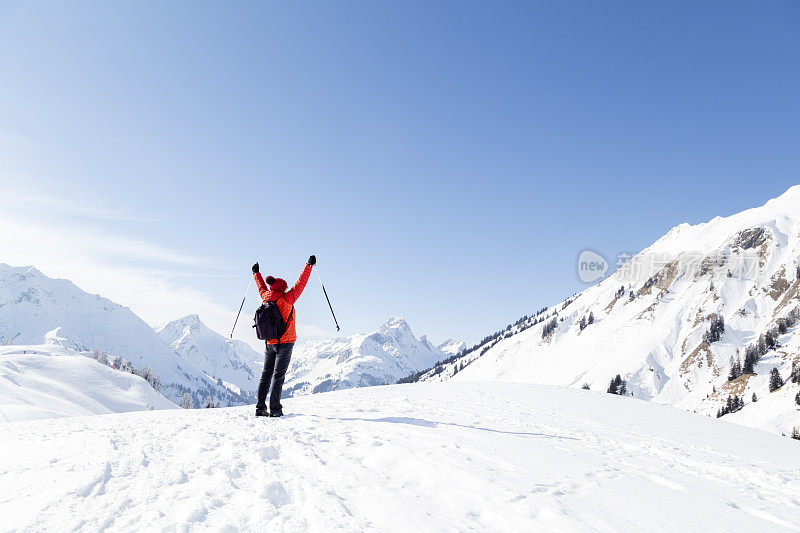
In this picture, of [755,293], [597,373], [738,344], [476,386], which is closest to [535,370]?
[597,373]

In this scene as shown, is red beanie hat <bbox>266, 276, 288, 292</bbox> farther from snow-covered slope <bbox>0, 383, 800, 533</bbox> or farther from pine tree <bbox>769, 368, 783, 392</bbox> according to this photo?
pine tree <bbox>769, 368, 783, 392</bbox>

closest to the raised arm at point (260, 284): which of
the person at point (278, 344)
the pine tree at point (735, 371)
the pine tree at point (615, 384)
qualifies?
the person at point (278, 344)

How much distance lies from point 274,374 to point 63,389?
41.7 meters

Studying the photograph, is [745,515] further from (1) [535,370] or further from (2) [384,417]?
(1) [535,370]

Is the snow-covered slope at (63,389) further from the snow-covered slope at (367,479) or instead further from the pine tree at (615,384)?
the pine tree at (615,384)

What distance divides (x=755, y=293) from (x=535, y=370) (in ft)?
356

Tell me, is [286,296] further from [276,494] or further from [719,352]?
[719,352]

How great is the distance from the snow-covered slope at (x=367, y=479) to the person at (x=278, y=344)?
0.82m

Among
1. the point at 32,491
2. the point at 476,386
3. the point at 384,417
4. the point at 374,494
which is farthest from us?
the point at 476,386

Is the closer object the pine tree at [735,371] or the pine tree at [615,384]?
the pine tree at [735,371]

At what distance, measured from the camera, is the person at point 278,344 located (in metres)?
9.49

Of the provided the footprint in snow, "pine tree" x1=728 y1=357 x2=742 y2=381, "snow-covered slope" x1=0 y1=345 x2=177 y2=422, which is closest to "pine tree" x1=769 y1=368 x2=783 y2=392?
"pine tree" x1=728 y1=357 x2=742 y2=381

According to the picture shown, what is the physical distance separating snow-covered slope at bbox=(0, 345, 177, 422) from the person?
59.6ft

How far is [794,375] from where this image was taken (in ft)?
403
